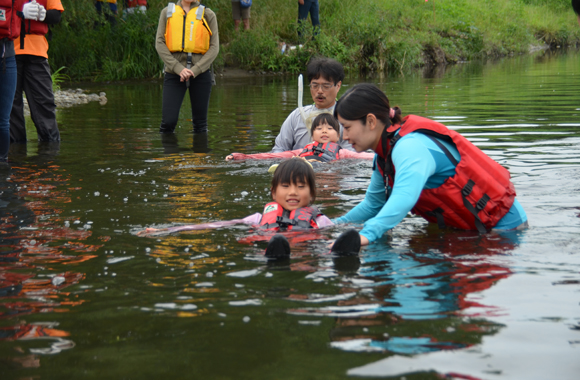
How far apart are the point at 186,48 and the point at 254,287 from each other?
6.88 metres

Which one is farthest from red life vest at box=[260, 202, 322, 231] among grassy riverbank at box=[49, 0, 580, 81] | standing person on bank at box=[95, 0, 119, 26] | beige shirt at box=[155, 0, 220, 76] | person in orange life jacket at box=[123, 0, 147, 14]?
person in orange life jacket at box=[123, 0, 147, 14]

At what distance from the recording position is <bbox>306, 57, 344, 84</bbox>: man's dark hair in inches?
298

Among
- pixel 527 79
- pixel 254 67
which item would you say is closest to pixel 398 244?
pixel 527 79

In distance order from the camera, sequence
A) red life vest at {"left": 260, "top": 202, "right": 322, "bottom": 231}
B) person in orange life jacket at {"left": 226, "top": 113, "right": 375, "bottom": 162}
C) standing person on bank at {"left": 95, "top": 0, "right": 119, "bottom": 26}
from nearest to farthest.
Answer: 1. red life vest at {"left": 260, "top": 202, "right": 322, "bottom": 231}
2. person in orange life jacket at {"left": 226, "top": 113, "right": 375, "bottom": 162}
3. standing person on bank at {"left": 95, "top": 0, "right": 119, "bottom": 26}

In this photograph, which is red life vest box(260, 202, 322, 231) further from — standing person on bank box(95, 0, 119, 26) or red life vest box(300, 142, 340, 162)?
standing person on bank box(95, 0, 119, 26)

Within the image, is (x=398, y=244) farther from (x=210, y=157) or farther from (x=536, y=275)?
(x=210, y=157)

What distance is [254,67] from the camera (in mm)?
23641

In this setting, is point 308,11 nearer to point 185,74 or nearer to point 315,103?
point 185,74

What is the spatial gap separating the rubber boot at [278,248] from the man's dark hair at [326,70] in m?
3.72

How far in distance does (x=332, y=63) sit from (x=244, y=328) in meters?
4.97

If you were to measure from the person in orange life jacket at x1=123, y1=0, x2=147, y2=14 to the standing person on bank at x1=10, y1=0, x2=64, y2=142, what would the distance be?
38.1 feet

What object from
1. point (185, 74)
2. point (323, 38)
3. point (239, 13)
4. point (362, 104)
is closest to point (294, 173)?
point (362, 104)

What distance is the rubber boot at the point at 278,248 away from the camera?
4168mm

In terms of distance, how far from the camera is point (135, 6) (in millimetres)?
21031
